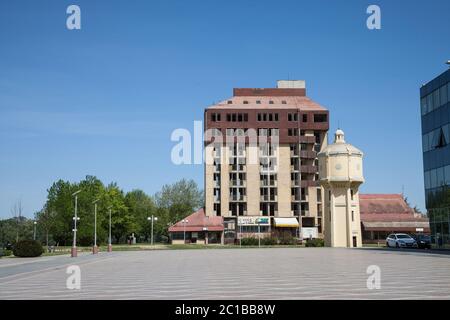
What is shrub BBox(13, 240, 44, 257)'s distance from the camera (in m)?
52.1

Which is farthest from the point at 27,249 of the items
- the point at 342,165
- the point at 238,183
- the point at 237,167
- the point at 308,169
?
the point at 308,169

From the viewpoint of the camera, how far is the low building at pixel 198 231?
100000mm

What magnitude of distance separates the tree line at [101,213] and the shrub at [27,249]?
1716 cm

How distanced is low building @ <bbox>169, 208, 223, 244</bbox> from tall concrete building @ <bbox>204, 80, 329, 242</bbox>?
7.13 ft

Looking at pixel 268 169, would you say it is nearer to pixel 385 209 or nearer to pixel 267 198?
pixel 267 198

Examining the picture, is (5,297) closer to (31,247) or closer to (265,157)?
(31,247)

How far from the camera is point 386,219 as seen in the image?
3875 inches

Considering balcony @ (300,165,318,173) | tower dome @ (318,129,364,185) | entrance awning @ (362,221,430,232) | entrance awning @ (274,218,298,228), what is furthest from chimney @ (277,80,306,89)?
tower dome @ (318,129,364,185)

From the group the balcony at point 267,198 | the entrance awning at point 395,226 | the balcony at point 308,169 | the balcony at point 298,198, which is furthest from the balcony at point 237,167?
the entrance awning at point 395,226

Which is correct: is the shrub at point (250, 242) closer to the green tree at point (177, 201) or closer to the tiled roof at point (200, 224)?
the tiled roof at point (200, 224)

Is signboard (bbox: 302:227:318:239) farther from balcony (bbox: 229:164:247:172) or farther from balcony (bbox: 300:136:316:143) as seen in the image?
balcony (bbox: 300:136:316:143)

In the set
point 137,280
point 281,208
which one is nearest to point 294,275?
point 137,280

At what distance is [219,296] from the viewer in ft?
51.9

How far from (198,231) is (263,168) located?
17.9 metres
